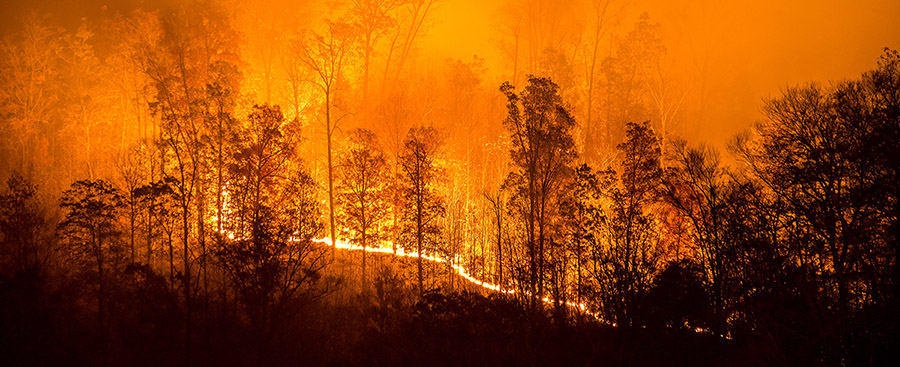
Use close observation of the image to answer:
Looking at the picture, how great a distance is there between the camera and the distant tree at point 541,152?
26.8m

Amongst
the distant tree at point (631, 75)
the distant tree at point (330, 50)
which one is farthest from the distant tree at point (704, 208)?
the distant tree at point (330, 50)

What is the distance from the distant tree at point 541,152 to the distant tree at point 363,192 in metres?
7.77

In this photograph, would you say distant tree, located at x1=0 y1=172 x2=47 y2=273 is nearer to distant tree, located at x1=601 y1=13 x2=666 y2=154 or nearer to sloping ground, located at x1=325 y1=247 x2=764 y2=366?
sloping ground, located at x1=325 y1=247 x2=764 y2=366

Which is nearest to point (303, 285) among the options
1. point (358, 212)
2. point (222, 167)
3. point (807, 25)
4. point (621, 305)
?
point (358, 212)

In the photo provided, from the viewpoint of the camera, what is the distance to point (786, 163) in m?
22.2

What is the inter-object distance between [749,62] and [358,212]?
5305 centimetres

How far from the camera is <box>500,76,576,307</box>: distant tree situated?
2680 cm

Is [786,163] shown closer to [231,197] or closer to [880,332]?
[880,332]

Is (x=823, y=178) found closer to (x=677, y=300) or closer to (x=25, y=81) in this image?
(x=677, y=300)

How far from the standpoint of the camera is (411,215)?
3030cm

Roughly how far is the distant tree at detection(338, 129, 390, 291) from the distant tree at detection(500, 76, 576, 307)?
25.5 feet

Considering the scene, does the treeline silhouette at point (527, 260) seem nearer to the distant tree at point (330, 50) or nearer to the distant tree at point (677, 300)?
the distant tree at point (677, 300)

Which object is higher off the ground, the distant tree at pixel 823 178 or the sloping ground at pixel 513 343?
the distant tree at pixel 823 178

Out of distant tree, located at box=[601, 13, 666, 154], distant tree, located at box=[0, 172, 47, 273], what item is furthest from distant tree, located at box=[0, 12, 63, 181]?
distant tree, located at box=[601, 13, 666, 154]
